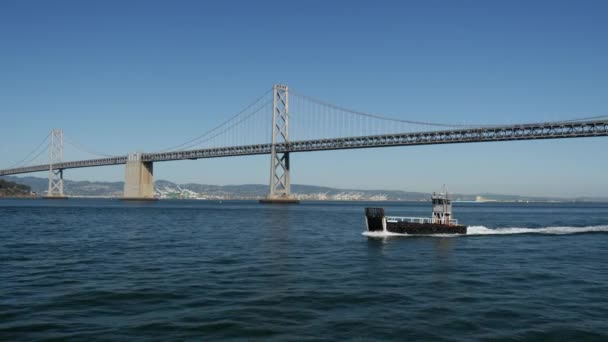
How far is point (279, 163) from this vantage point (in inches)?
4109

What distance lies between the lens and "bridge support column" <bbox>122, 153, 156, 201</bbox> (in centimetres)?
12062

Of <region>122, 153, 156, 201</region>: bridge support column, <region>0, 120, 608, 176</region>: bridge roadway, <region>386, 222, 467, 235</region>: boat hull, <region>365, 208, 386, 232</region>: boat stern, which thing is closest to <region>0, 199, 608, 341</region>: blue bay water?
<region>365, 208, 386, 232</region>: boat stern

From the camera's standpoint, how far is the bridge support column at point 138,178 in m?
121

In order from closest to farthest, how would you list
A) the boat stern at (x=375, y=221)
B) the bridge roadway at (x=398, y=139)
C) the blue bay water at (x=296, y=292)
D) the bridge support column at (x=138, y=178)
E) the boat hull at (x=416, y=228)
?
the blue bay water at (x=296, y=292)
the boat stern at (x=375, y=221)
the boat hull at (x=416, y=228)
the bridge roadway at (x=398, y=139)
the bridge support column at (x=138, y=178)

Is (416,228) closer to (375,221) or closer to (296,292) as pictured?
(375,221)

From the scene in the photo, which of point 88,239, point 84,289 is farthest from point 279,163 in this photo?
point 84,289

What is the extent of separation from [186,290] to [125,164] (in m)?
118

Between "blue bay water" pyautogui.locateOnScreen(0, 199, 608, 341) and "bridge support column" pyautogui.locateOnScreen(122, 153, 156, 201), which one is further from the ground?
"bridge support column" pyautogui.locateOnScreen(122, 153, 156, 201)

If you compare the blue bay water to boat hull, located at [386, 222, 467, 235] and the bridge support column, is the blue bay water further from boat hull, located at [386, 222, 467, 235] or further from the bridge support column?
the bridge support column

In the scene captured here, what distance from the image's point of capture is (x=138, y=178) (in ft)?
397

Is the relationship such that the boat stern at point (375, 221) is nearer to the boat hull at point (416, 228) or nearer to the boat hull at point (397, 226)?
the boat hull at point (397, 226)

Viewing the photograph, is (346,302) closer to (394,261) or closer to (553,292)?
(553,292)

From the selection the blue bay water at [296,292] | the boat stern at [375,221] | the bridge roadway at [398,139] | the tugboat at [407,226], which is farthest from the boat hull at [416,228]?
the bridge roadway at [398,139]

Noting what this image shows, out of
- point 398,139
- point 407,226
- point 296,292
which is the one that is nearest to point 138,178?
point 398,139
